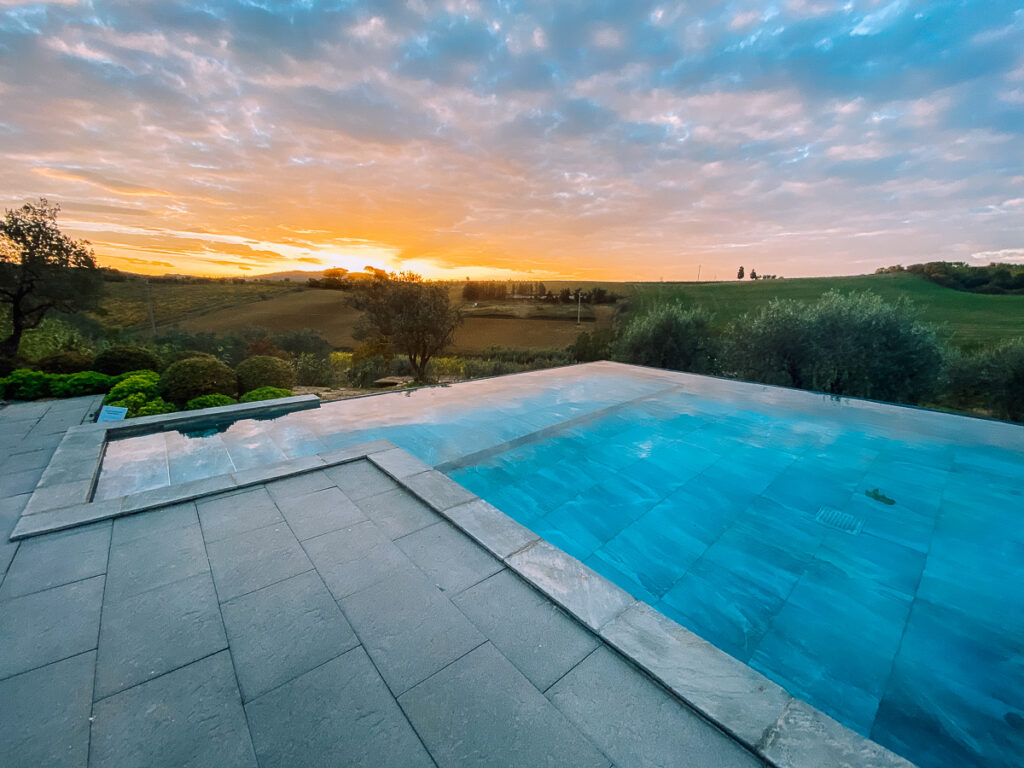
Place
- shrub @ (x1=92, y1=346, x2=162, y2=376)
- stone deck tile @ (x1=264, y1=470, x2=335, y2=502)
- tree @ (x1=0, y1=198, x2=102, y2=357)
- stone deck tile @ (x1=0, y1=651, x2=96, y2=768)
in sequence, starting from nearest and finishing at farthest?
stone deck tile @ (x1=0, y1=651, x2=96, y2=768), stone deck tile @ (x1=264, y1=470, x2=335, y2=502), shrub @ (x1=92, y1=346, x2=162, y2=376), tree @ (x1=0, y1=198, x2=102, y2=357)

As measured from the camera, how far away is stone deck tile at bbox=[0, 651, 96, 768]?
1.50 metres

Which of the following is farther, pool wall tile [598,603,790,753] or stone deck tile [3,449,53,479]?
stone deck tile [3,449,53,479]

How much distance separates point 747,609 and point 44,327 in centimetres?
2447

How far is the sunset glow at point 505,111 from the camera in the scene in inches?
292

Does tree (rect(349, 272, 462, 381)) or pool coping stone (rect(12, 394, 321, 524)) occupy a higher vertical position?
tree (rect(349, 272, 462, 381))

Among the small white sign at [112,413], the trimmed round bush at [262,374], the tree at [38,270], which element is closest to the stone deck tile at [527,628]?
the small white sign at [112,413]

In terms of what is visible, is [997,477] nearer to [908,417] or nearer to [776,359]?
[908,417]

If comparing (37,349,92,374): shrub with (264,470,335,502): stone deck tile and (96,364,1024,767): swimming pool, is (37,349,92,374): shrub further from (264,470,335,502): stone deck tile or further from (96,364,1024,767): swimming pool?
(264,470,335,502): stone deck tile

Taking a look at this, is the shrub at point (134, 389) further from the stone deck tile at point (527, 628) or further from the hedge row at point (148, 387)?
the stone deck tile at point (527, 628)

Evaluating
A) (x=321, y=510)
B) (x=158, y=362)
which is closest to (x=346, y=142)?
(x=158, y=362)

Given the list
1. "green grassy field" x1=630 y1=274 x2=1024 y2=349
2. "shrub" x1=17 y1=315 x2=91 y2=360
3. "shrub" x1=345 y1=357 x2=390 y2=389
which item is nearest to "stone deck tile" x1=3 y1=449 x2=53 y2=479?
"shrub" x1=345 y1=357 x2=390 y2=389

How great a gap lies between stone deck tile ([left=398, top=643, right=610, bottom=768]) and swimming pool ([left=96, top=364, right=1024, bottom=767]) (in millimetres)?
1962

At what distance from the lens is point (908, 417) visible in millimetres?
7496

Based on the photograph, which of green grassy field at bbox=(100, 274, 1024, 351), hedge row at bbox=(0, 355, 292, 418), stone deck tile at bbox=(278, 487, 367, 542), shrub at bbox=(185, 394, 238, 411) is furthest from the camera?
green grassy field at bbox=(100, 274, 1024, 351)
